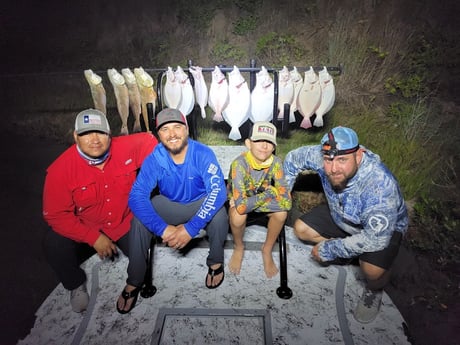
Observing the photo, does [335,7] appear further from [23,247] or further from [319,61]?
[23,247]

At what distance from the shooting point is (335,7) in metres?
7.39

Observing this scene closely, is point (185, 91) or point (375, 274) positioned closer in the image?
point (375, 274)

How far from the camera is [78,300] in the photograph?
199 cm

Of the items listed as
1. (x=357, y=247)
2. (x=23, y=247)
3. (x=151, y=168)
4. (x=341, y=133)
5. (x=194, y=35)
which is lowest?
(x=23, y=247)

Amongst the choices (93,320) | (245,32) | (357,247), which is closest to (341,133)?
(357,247)

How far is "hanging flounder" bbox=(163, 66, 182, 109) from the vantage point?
9.25 feet

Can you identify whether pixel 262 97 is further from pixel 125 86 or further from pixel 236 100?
pixel 125 86

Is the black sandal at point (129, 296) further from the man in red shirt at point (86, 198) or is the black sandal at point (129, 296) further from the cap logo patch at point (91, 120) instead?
the cap logo patch at point (91, 120)

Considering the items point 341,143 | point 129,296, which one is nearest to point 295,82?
point 341,143

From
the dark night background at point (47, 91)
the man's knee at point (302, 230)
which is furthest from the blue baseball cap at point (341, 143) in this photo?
the dark night background at point (47, 91)

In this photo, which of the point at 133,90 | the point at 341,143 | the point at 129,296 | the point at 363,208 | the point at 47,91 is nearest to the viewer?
the point at 341,143

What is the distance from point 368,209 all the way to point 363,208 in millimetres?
83

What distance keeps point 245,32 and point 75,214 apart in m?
7.73

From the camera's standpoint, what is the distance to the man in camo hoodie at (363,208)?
Result: 1665mm
